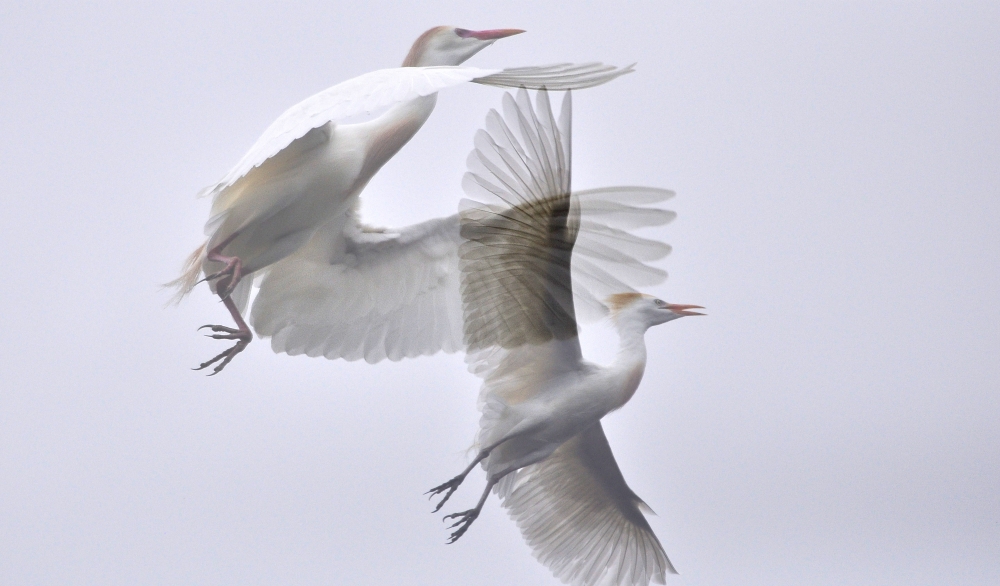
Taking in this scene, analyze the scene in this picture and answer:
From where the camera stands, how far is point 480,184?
4.90 feet

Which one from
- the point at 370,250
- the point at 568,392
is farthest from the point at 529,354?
the point at 370,250

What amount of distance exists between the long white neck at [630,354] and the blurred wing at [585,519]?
15cm

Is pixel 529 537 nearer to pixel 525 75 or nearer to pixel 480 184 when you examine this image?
pixel 480 184

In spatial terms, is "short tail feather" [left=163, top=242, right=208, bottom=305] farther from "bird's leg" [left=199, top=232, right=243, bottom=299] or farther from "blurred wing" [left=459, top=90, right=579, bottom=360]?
"blurred wing" [left=459, top=90, right=579, bottom=360]

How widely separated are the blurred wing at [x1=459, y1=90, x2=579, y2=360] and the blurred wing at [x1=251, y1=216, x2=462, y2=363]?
0.26 metres

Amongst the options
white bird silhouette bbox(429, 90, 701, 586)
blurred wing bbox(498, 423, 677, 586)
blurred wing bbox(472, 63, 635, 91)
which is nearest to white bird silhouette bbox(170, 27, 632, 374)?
blurred wing bbox(472, 63, 635, 91)

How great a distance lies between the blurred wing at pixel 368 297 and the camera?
184 centimetres

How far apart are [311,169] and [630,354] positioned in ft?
1.93

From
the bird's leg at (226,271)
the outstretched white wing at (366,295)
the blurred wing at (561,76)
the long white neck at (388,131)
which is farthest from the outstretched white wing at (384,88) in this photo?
the outstretched white wing at (366,295)

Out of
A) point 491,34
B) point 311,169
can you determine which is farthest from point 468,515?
point 491,34

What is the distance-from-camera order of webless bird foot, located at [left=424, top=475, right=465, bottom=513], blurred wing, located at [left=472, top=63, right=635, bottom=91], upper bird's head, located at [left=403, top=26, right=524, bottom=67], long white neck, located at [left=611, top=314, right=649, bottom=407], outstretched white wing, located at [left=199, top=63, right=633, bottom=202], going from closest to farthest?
1. outstretched white wing, located at [left=199, top=63, right=633, bottom=202]
2. blurred wing, located at [left=472, top=63, right=635, bottom=91]
3. webless bird foot, located at [left=424, top=475, right=465, bottom=513]
4. long white neck, located at [left=611, top=314, right=649, bottom=407]
5. upper bird's head, located at [left=403, top=26, right=524, bottom=67]

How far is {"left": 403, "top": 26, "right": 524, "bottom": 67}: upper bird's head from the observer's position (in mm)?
1751

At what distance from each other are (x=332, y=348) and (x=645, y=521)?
65 cm

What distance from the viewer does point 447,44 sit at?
176 cm
